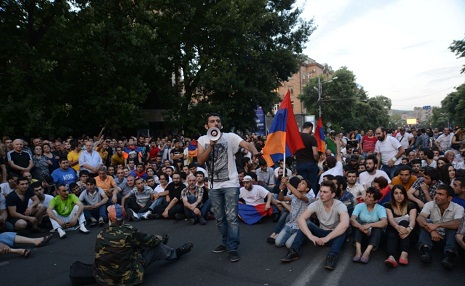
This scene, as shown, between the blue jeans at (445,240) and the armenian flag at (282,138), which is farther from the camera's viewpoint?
the armenian flag at (282,138)

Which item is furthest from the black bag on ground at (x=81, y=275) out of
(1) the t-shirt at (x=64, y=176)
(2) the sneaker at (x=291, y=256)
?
(1) the t-shirt at (x=64, y=176)

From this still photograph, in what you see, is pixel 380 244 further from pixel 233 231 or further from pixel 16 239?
pixel 16 239

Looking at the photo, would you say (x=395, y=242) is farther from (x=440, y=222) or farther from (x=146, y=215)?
(x=146, y=215)

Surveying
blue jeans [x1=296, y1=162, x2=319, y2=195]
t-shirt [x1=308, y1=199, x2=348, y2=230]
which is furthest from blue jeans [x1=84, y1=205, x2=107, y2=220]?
t-shirt [x1=308, y1=199, x2=348, y2=230]

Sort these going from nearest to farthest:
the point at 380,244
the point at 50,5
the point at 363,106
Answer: the point at 380,244 < the point at 50,5 < the point at 363,106

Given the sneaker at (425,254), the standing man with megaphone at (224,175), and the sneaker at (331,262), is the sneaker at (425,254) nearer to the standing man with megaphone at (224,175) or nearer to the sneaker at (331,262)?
the sneaker at (331,262)

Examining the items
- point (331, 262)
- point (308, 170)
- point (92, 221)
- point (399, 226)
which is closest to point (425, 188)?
point (399, 226)

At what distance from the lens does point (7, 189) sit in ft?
24.5

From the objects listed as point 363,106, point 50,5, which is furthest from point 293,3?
point 363,106

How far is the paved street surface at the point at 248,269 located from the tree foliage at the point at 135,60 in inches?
354

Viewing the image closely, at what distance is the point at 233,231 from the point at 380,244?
230cm

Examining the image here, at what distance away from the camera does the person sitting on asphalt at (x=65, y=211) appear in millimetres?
7273

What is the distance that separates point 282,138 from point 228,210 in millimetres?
1865

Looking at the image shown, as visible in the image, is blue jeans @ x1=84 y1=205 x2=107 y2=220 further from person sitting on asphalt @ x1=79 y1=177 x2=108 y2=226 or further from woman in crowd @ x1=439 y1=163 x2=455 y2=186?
woman in crowd @ x1=439 y1=163 x2=455 y2=186
